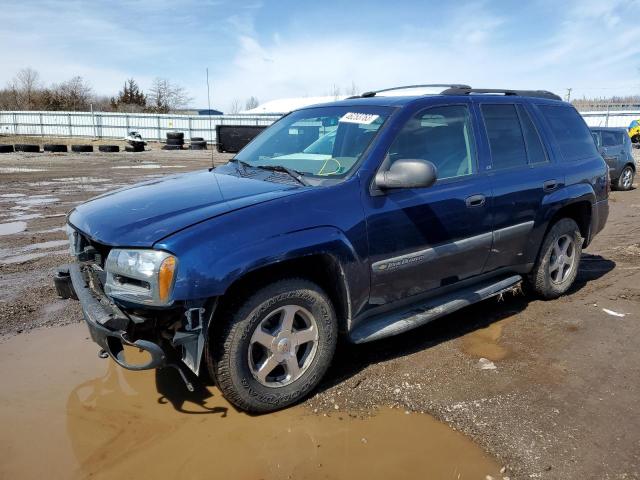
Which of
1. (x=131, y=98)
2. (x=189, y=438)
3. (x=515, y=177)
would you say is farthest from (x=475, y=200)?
(x=131, y=98)

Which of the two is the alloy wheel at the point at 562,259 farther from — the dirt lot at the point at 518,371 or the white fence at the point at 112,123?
the white fence at the point at 112,123

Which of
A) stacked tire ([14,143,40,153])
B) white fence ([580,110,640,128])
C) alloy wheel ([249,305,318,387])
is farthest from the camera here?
white fence ([580,110,640,128])

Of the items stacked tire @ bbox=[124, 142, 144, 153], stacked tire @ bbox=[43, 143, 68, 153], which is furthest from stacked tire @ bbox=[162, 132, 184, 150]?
stacked tire @ bbox=[43, 143, 68, 153]

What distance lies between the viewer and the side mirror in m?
3.16

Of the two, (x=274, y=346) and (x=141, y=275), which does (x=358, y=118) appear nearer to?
(x=274, y=346)

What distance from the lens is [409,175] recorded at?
10.4ft

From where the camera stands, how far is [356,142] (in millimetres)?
3547

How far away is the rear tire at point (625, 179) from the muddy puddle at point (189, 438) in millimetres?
13307

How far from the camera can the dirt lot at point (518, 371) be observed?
2.78 m

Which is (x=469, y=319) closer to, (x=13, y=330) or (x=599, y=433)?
(x=599, y=433)

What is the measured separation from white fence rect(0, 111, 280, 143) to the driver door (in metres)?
35.0

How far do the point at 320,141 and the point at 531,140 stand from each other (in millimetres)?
2035

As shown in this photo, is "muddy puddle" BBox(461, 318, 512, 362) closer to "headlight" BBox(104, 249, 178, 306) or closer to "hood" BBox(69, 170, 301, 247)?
"hood" BBox(69, 170, 301, 247)

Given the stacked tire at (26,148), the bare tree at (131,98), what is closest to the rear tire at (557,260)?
the stacked tire at (26,148)
